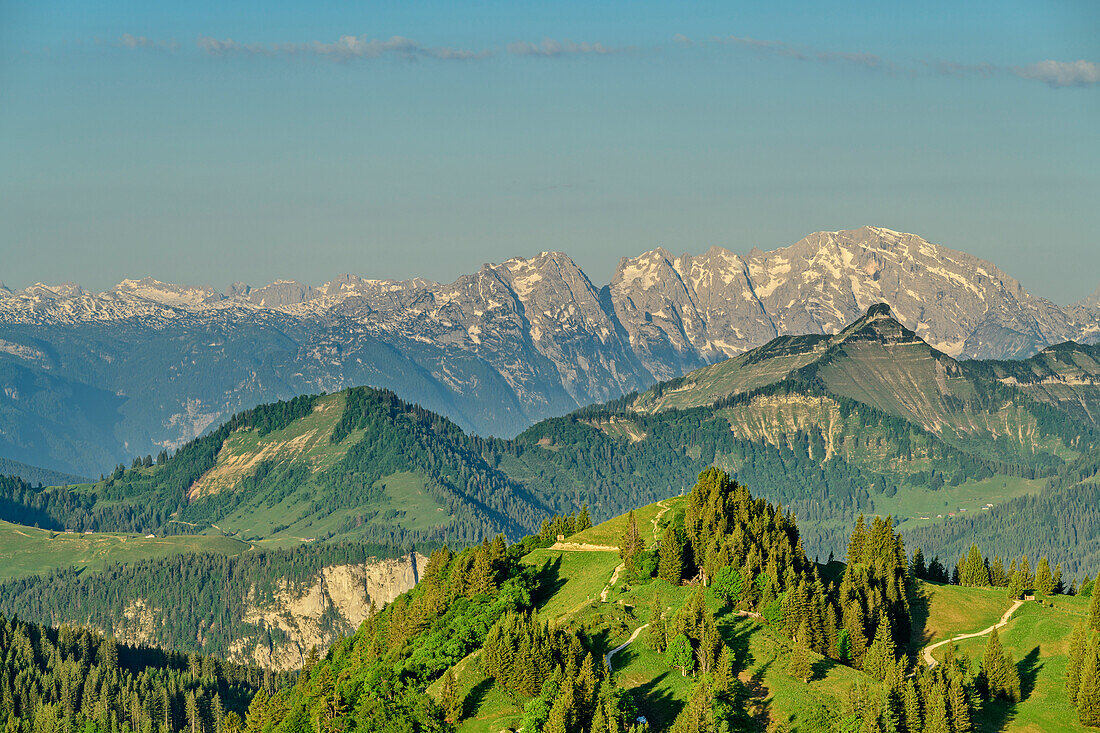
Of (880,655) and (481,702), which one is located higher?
(880,655)

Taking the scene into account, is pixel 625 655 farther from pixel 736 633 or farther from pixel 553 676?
pixel 736 633

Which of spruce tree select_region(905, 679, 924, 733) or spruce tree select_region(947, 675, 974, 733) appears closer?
spruce tree select_region(905, 679, 924, 733)

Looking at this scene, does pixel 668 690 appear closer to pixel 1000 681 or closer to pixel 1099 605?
pixel 1000 681

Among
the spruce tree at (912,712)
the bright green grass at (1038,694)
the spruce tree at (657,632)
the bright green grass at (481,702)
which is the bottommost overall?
the bright green grass at (481,702)

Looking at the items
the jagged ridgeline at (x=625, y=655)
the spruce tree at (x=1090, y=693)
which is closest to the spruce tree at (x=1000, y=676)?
the spruce tree at (x=1090, y=693)

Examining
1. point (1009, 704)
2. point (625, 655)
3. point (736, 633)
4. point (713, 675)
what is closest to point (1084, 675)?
point (1009, 704)

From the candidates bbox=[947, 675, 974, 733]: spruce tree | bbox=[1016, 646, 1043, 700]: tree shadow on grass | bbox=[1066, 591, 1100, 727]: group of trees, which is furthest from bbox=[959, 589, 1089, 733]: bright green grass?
bbox=[947, 675, 974, 733]: spruce tree

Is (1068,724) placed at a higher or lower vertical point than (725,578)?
lower

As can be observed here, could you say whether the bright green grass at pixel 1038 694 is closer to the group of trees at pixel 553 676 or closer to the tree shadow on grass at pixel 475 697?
the group of trees at pixel 553 676

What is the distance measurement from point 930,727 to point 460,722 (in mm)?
61434

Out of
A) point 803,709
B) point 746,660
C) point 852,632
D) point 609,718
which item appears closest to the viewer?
point 609,718

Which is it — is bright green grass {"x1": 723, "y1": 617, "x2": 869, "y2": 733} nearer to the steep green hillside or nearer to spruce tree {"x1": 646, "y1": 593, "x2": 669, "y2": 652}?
the steep green hillside

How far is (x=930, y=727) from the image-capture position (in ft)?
509

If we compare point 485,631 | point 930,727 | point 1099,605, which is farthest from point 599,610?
point 1099,605
